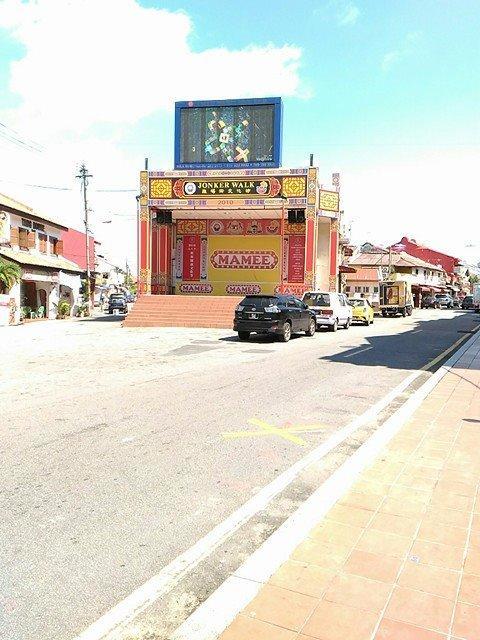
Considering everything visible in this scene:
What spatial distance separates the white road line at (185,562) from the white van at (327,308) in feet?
59.4

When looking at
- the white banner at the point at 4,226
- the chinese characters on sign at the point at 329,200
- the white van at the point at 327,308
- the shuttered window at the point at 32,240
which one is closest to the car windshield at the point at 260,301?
the white van at the point at 327,308

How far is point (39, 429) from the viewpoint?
6391 mm

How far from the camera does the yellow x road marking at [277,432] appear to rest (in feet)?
20.2

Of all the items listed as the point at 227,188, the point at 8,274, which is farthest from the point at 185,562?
the point at 227,188

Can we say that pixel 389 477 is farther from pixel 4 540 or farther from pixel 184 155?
pixel 184 155

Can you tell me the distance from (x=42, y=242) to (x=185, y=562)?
35.7 m

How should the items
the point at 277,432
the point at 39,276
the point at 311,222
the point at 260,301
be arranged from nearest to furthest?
1. the point at 277,432
2. the point at 260,301
3. the point at 311,222
4. the point at 39,276

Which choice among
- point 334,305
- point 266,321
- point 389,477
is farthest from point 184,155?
point 389,477

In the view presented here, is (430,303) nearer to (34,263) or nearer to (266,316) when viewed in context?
(34,263)

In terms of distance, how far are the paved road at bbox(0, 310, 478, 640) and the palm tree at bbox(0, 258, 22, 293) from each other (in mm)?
17682

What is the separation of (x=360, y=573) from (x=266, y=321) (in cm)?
1452

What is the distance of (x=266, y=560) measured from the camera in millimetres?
3256

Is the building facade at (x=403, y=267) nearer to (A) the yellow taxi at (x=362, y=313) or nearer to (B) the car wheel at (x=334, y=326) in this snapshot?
(A) the yellow taxi at (x=362, y=313)

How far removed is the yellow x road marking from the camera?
616 centimetres
